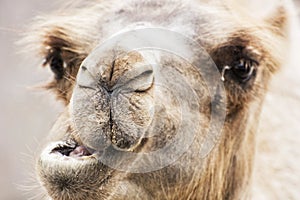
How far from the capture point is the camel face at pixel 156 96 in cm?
293

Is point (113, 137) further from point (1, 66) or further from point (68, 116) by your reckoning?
point (1, 66)

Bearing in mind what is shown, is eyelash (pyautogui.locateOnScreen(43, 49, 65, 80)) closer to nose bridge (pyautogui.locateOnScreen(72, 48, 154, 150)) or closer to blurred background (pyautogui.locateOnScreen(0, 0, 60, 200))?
nose bridge (pyautogui.locateOnScreen(72, 48, 154, 150))

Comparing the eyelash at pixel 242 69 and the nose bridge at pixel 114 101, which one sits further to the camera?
the eyelash at pixel 242 69

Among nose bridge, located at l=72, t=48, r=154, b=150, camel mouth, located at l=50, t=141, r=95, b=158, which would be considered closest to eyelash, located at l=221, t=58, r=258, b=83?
nose bridge, located at l=72, t=48, r=154, b=150

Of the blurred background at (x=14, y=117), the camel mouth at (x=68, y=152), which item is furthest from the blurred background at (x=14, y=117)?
the camel mouth at (x=68, y=152)

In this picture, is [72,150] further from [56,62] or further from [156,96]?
[56,62]

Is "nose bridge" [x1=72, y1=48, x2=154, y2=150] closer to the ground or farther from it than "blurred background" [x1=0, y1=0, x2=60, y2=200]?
closer to the ground

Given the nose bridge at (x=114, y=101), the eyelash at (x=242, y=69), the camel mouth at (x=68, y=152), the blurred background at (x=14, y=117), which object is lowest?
the camel mouth at (x=68, y=152)

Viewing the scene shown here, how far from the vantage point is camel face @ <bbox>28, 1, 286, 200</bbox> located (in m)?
2.93

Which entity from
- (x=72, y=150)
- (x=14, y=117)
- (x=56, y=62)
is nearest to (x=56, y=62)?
(x=56, y=62)

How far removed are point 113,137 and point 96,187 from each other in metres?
0.21

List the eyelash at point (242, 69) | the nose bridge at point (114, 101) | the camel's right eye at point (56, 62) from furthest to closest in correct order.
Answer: the camel's right eye at point (56, 62)
the eyelash at point (242, 69)
the nose bridge at point (114, 101)

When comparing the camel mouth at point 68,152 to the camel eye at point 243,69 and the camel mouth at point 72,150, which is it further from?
the camel eye at point 243,69

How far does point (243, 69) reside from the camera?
3559 millimetres
